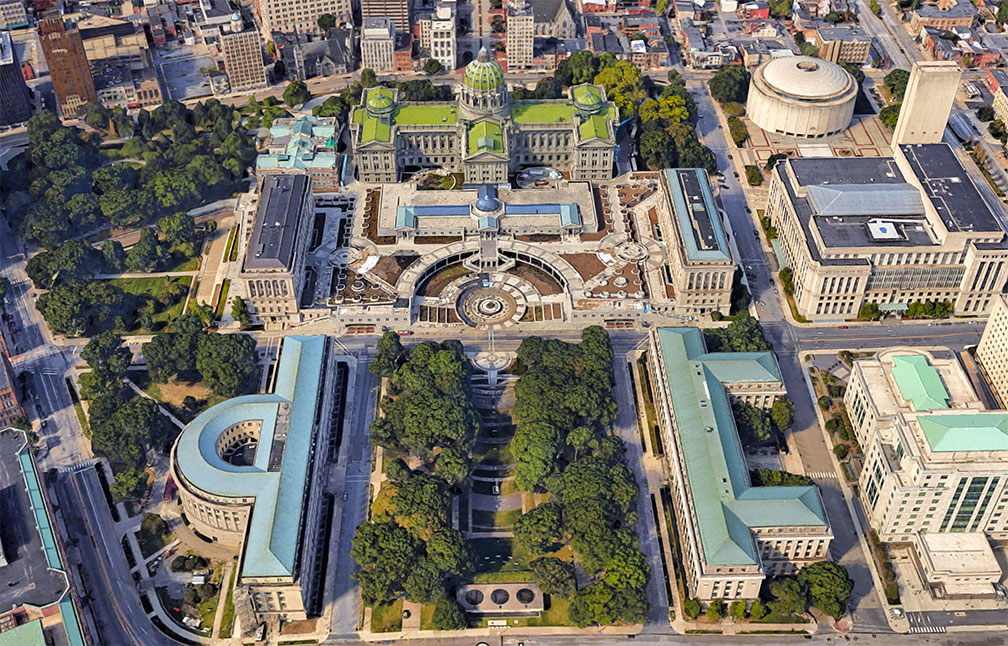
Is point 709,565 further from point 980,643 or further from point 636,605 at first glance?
point 980,643

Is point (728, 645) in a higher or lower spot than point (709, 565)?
lower

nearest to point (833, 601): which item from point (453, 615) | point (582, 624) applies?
point (582, 624)

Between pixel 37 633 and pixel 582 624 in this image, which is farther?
pixel 582 624

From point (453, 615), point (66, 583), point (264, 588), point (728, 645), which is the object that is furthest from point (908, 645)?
point (66, 583)

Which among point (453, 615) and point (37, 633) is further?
point (453, 615)

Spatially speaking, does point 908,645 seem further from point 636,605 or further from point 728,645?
point 636,605

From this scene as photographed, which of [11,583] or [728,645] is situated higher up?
[11,583]

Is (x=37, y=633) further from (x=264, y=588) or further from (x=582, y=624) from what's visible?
(x=582, y=624)
